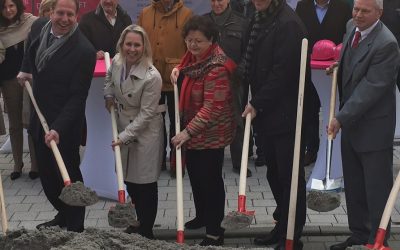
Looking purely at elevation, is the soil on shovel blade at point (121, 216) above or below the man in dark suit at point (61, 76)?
below

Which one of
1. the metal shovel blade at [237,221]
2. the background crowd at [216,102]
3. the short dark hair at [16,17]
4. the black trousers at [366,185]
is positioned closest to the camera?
the metal shovel blade at [237,221]

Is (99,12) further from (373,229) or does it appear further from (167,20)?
(373,229)

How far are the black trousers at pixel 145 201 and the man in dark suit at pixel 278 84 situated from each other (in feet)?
2.91

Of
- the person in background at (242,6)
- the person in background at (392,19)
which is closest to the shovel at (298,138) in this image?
the person in background at (392,19)

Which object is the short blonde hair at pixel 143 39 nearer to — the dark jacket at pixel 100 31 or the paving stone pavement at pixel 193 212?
the paving stone pavement at pixel 193 212

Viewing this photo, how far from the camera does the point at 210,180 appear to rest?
4.63 metres

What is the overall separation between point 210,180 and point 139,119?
2.26 ft

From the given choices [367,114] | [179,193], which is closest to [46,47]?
[179,193]

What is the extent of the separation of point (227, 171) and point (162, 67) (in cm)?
134

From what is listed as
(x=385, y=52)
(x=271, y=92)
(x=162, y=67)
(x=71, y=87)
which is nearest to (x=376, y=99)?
(x=385, y=52)

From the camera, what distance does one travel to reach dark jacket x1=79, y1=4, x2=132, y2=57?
6.16 metres

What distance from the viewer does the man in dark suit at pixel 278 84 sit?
13.7ft

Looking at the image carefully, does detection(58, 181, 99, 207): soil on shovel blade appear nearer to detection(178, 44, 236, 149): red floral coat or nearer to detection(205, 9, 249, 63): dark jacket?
detection(178, 44, 236, 149): red floral coat

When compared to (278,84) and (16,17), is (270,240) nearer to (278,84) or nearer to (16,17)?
(278,84)
